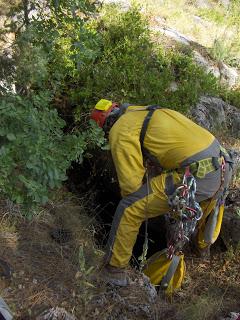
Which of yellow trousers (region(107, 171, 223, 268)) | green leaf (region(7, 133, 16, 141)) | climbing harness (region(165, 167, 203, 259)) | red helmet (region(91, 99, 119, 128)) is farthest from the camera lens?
red helmet (region(91, 99, 119, 128))

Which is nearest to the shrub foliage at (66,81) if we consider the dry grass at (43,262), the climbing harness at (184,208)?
the dry grass at (43,262)

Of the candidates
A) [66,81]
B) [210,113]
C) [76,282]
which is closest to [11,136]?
[76,282]

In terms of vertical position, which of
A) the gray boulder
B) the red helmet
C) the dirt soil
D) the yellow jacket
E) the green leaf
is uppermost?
the green leaf

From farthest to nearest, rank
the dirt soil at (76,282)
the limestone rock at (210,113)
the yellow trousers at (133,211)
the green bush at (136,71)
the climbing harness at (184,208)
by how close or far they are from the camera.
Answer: the limestone rock at (210,113), the green bush at (136,71), the yellow trousers at (133,211), the climbing harness at (184,208), the dirt soil at (76,282)

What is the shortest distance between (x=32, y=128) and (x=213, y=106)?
12.1 feet

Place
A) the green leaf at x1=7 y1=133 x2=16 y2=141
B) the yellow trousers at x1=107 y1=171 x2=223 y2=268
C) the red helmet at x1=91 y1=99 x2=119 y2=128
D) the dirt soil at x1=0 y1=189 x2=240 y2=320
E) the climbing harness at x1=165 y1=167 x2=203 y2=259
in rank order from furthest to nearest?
1. the red helmet at x1=91 y1=99 x2=119 y2=128
2. the yellow trousers at x1=107 y1=171 x2=223 y2=268
3. the climbing harness at x1=165 y1=167 x2=203 y2=259
4. the dirt soil at x1=0 y1=189 x2=240 y2=320
5. the green leaf at x1=7 y1=133 x2=16 y2=141

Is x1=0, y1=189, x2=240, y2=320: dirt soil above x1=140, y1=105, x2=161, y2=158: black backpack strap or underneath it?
underneath

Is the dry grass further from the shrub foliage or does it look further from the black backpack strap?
the black backpack strap

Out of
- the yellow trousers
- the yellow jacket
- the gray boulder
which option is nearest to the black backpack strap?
the yellow jacket

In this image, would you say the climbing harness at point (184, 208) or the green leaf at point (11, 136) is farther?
the climbing harness at point (184, 208)

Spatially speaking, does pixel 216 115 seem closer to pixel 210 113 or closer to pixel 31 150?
pixel 210 113

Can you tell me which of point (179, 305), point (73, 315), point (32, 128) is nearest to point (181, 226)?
point (179, 305)

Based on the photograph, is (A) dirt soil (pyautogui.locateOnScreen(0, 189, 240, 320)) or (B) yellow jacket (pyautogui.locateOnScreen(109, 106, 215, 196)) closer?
(A) dirt soil (pyautogui.locateOnScreen(0, 189, 240, 320))

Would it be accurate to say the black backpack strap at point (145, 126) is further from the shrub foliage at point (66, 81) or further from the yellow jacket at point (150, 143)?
the shrub foliage at point (66, 81)
